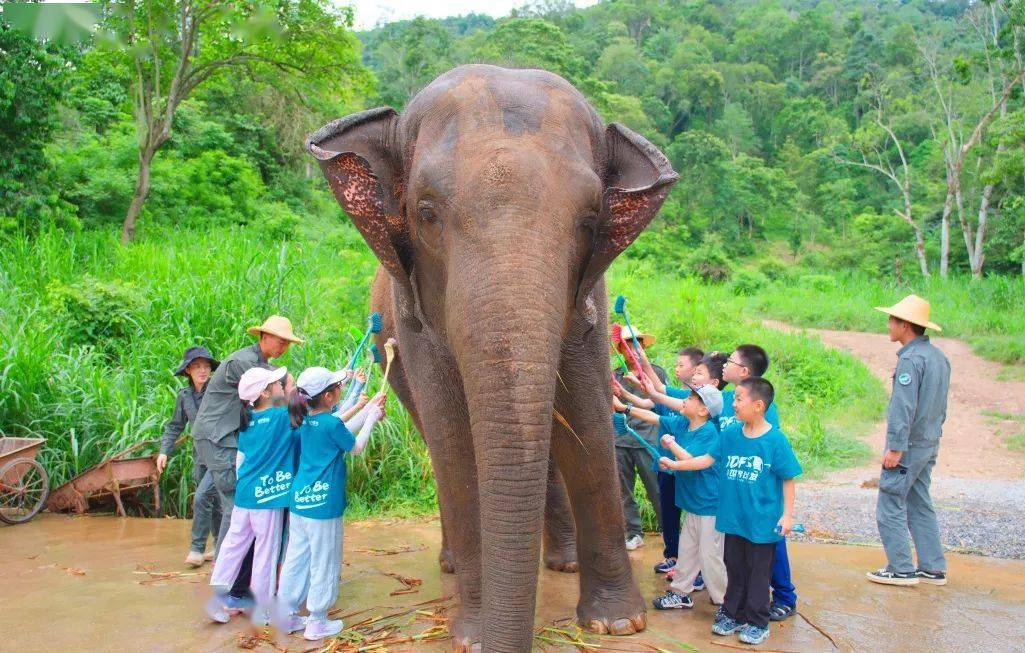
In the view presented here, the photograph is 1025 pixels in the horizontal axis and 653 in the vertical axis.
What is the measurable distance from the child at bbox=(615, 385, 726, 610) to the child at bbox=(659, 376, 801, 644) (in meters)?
0.23

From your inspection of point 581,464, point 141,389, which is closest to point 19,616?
point 581,464

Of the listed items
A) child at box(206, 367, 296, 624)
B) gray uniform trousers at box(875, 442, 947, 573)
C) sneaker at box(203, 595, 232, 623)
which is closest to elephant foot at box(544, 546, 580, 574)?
child at box(206, 367, 296, 624)

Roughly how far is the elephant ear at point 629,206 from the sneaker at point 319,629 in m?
2.12

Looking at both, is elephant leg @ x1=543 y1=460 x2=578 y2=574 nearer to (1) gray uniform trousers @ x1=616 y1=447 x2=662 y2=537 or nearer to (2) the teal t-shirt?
(1) gray uniform trousers @ x1=616 y1=447 x2=662 y2=537

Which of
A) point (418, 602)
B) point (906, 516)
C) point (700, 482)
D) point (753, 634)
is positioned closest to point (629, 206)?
point (700, 482)

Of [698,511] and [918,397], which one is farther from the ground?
[918,397]

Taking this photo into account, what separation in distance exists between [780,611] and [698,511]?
637 mm

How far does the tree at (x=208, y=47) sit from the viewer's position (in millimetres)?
15414

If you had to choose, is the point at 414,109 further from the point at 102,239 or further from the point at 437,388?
the point at 102,239

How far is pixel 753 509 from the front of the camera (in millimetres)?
4125

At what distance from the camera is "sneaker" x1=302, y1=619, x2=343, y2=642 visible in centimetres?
429

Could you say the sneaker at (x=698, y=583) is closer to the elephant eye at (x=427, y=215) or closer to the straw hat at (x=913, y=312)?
the straw hat at (x=913, y=312)

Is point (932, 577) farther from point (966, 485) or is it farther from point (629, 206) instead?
point (966, 485)

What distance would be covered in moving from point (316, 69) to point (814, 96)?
50.1 metres
